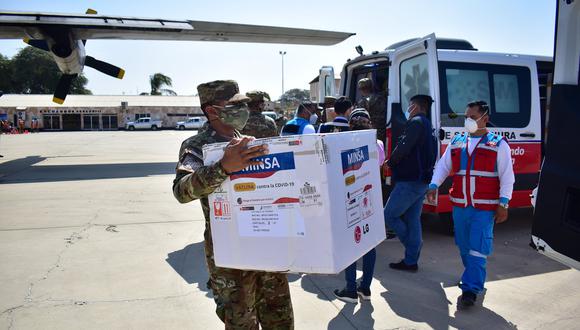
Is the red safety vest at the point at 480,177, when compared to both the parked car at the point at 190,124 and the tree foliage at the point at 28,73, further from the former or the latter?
the tree foliage at the point at 28,73

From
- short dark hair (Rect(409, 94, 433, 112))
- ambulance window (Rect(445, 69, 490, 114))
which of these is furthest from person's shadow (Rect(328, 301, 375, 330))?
ambulance window (Rect(445, 69, 490, 114))

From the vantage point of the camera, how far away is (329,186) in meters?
1.74

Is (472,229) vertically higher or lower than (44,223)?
higher

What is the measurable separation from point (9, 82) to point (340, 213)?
7526cm

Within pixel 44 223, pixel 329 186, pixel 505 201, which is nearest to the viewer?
pixel 329 186

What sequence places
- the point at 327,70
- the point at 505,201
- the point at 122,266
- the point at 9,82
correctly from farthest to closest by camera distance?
the point at 9,82, the point at 327,70, the point at 122,266, the point at 505,201

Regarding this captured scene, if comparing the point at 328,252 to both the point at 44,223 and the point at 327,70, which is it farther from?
the point at 327,70

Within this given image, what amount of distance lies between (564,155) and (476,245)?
154 cm

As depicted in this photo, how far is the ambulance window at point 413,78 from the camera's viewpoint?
5.01 m

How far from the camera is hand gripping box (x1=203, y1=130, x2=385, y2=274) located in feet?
5.74

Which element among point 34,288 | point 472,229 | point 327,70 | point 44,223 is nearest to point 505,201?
point 472,229

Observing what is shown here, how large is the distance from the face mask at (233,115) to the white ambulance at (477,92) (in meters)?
3.42

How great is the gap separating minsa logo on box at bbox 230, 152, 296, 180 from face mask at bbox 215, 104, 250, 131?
1.28 feet

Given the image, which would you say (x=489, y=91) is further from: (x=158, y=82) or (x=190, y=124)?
(x=158, y=82)
